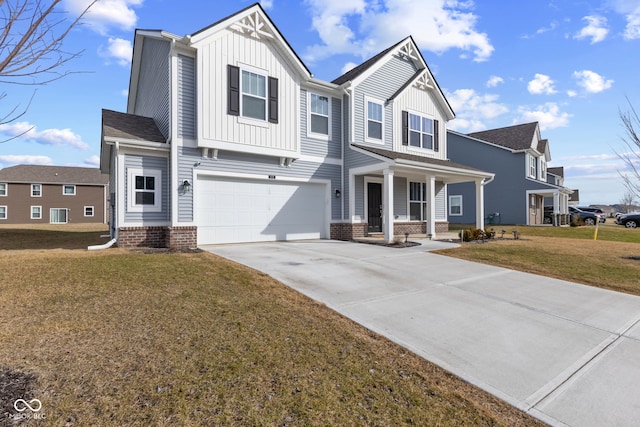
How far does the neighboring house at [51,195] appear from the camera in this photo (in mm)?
36031

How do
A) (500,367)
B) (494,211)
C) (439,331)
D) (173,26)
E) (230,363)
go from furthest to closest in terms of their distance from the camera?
1. (494,211)
2. (173,26)
3. (439,331)
4. (500,367)
5. (230,363)

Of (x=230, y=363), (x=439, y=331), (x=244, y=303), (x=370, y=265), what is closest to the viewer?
(x=230, y=363)

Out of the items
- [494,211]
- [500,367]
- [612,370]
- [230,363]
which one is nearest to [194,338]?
[230,363]

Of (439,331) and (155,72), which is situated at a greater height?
(155,72)

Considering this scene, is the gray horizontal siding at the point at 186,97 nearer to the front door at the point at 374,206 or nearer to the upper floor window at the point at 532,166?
the front door at the point at 374,206

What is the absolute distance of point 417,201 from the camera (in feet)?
54.5

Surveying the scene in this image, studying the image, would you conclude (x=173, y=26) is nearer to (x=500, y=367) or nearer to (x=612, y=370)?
(x=500, y=367)

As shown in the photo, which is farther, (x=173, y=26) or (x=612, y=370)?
(x=173, y=26)

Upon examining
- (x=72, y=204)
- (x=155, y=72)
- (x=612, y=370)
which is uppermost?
(x=155, y=72)

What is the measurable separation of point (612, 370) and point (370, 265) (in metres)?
5.02

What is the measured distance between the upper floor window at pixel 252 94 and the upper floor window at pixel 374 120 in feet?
14.9

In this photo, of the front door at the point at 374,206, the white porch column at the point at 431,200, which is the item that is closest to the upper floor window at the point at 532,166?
the white porch column at the point at 431,200

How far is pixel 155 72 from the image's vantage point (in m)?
12.7

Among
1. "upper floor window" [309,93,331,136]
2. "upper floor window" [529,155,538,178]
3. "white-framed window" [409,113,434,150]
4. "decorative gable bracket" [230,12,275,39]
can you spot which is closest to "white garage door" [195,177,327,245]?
"upper floor window" [309,93,331,136]
